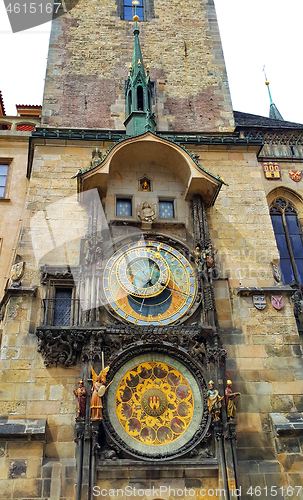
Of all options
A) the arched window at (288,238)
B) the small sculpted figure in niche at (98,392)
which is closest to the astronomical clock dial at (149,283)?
the small sculpted figure in niche at (98,392)

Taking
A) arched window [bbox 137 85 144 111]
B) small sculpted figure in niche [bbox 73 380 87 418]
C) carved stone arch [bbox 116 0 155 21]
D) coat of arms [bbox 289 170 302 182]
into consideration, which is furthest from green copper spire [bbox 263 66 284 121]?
small sculpted figure in niche [bbox 73 380 87 418]

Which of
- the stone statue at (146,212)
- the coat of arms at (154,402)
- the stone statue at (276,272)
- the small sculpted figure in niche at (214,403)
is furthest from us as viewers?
the stone statue at (146,212)

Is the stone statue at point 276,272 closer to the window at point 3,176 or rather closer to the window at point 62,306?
the window at point 62,306

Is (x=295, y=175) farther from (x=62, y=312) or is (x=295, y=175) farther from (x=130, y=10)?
(x=130, y=10)

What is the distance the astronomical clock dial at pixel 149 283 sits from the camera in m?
10.4

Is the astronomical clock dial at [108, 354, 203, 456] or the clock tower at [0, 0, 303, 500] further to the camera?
the astronomical clock dial at [108, 354, 203, 456]

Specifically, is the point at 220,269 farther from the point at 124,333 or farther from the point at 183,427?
the point at 183,427

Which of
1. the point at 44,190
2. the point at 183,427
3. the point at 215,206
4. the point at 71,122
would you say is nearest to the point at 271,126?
the point at 215,206

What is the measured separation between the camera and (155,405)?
9492 mm

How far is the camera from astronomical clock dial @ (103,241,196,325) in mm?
10367

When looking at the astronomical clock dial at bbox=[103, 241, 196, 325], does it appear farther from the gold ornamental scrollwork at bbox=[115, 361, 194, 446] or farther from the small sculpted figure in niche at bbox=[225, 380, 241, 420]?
A: the small sculpted figure in niche at bbox=[225, 380, 241, 420]

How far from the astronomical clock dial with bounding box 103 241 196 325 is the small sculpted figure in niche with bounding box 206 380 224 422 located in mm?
1687

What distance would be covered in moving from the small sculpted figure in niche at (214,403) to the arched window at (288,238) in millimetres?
4507

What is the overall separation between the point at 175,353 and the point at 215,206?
3940 mm
